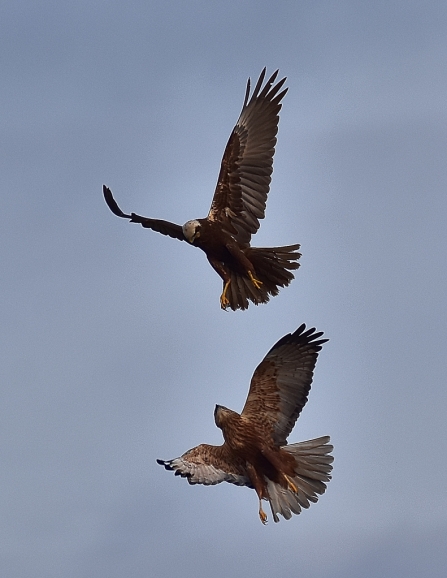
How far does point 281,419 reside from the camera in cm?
1322

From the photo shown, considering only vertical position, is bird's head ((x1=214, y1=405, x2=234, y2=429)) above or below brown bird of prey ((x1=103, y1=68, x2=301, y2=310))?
below

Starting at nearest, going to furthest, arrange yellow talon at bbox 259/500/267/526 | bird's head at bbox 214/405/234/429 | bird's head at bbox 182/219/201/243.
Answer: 1. yellow talon at bbox 259/500/267/526
2. bird's head at bbox 214/405/234/429
3. bird's head at bbox 182/219/201/243

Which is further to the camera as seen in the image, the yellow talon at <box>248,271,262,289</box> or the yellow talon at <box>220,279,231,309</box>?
the yellow talon at <box>220,279,231,309</box>

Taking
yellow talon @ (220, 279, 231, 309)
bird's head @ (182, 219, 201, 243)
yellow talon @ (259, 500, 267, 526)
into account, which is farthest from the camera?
yellow talon @ (220, 279, 231, 309)

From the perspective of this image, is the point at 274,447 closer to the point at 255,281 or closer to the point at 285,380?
the point at 285,380

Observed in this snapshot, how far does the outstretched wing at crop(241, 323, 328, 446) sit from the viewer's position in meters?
13.2

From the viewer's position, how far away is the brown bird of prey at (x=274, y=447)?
12.5 meters

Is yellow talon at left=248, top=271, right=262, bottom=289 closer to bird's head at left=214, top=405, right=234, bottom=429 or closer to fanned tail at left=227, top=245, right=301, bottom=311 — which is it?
fanned tail at left=227, top=245, right=301, bottom=311

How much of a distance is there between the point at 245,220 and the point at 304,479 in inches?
111

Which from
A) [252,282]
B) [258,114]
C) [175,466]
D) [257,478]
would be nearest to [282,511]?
[257,478]

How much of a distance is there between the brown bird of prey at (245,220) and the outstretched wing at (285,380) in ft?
1.98

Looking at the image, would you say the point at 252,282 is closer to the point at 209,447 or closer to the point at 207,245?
the point at 207,245

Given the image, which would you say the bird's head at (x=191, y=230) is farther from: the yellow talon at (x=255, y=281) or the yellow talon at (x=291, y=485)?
the yellow talon at (x=291, y=485)

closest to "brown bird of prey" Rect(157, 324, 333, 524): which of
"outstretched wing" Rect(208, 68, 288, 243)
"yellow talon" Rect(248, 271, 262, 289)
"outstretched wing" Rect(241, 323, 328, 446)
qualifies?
"outstretched wing" Rect(241, 323, 328, 446)
